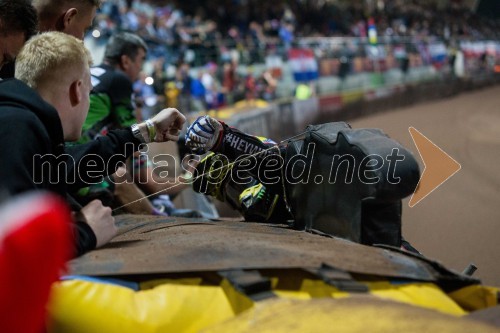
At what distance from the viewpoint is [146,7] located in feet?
47.0

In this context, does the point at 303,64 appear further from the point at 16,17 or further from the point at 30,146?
the point at 30,146

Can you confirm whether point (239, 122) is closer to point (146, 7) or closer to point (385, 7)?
point (146, 7)

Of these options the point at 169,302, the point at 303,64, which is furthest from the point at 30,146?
the point at 303,64

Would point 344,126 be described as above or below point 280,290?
above

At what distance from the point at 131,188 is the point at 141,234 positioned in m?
1.64

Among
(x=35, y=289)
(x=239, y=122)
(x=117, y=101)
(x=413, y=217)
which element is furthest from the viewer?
(x=239, y=122)

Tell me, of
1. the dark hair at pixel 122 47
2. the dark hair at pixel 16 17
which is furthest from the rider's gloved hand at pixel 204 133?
the dark hair at pixel 122 47

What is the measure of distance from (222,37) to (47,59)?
552 inches

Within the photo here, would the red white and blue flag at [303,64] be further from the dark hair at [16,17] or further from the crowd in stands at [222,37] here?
the dark hair at [16,17]

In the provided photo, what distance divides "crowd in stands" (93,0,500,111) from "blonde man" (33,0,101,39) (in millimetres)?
5834

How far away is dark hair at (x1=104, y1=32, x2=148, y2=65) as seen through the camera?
488 centimetres

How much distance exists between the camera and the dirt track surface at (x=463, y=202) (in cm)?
496

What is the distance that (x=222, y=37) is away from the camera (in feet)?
53.0

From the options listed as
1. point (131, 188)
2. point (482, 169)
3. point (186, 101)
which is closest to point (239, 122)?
A: point (186, 101)
